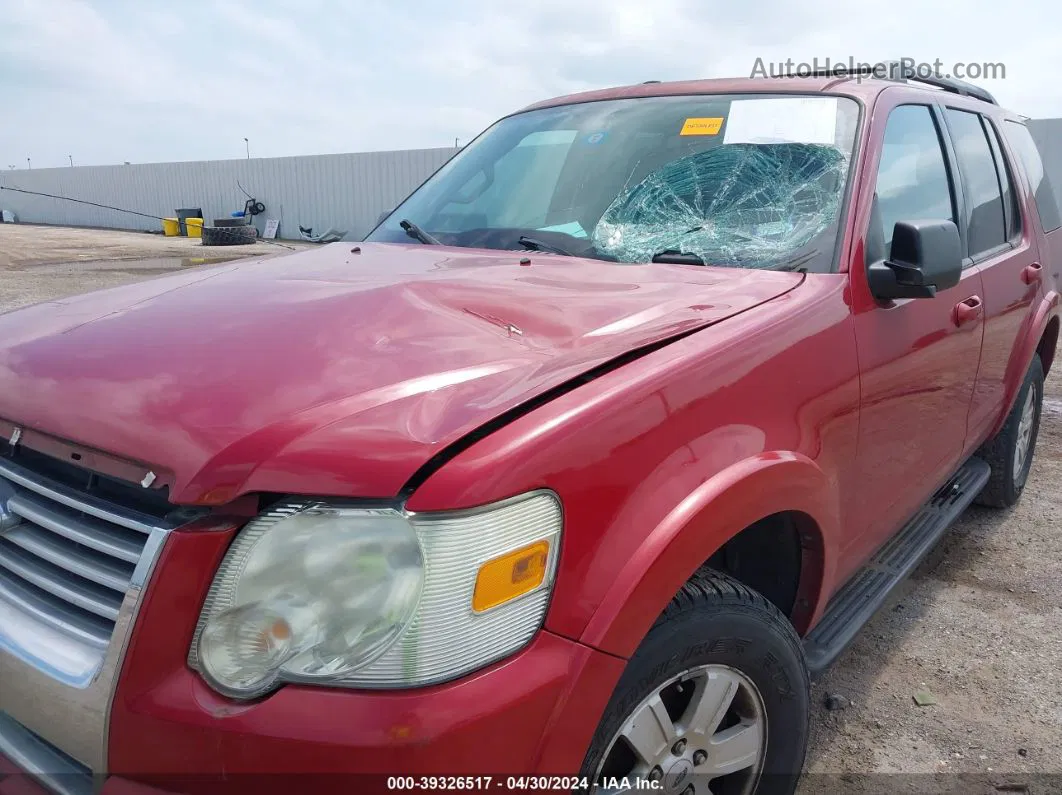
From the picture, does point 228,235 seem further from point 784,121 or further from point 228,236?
point 784,121

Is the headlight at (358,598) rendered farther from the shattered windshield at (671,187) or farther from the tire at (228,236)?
the tire at (228,236)

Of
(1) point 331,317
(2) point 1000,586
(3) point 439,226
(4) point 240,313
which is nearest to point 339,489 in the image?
(1) point 331,317

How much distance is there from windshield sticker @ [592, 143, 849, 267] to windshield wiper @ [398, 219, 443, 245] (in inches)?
24.3

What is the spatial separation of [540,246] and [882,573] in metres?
1.53

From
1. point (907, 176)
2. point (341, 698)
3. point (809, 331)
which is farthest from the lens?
point (907, 176)

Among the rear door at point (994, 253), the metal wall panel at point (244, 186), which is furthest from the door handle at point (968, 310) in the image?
the metal wall panel at point (244, 186)

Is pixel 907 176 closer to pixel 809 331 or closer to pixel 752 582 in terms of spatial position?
pixel 809 331

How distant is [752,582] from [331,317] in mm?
1255

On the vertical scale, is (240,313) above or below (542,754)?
above

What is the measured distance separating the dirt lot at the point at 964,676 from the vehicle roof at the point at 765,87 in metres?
1.91

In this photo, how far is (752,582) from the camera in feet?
6.91

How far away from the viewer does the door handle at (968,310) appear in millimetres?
2645

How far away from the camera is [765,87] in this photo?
107 inches

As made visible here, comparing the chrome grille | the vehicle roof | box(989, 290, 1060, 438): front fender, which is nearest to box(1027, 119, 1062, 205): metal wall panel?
box(989, 290, 1060, 438): front fender
